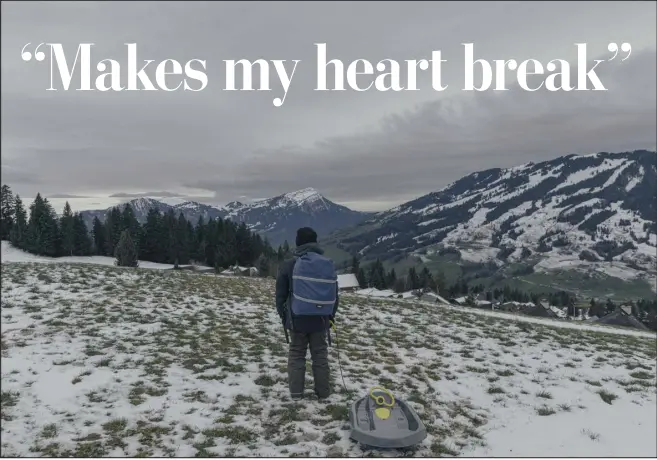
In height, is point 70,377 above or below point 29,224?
below

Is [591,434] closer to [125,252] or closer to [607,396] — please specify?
[607,396]

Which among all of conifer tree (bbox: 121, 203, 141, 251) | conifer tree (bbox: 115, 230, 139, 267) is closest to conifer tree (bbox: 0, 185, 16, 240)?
conifer tree (bbox: 121, 203, 141, 251)

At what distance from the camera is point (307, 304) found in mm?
7582

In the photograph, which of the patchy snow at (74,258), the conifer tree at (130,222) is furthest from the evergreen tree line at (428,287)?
the conifer tree at (130,222)

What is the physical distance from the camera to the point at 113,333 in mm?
11406

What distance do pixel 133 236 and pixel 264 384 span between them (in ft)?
248

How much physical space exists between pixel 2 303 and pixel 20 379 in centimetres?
742

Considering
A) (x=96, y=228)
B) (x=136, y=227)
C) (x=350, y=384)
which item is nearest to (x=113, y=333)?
(x=350, y=384)

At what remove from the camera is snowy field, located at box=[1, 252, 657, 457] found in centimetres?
643

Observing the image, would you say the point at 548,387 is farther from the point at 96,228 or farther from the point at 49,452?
the point at 96,228

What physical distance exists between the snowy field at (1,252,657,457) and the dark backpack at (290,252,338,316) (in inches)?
74.6

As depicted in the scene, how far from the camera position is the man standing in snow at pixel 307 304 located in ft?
25.0

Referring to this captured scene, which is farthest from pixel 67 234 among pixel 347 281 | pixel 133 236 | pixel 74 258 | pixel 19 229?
pixel 347 281

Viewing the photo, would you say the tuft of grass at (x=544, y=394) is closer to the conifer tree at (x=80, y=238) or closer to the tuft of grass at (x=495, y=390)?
the tuft of grass at (x=495, y=390)
